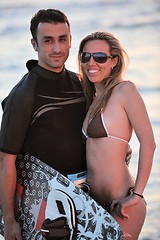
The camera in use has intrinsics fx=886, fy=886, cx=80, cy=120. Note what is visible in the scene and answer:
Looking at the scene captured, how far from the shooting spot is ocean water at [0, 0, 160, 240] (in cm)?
1045

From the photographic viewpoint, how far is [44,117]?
15.4ft

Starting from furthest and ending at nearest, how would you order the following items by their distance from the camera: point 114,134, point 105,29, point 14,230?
point 105,29 < point 14,230 < point 114,134

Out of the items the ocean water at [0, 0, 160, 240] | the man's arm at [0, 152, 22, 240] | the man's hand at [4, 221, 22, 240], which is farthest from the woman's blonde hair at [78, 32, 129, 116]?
the ocean water at [0, 0, 160, 240]

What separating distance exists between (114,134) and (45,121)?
0.38 m

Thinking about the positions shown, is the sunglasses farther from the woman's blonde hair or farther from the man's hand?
the man's hand

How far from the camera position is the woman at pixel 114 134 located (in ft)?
15.1

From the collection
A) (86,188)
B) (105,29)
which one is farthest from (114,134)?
(105,29)

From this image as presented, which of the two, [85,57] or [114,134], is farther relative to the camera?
[85,57]

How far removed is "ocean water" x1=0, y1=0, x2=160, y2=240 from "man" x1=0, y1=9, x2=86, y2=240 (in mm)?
3559

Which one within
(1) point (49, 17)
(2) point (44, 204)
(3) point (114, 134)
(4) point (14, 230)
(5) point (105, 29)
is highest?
(1) point (49, 17)

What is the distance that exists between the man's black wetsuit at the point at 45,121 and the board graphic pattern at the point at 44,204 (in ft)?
0.29

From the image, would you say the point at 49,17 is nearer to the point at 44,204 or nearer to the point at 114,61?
the point at 114,61

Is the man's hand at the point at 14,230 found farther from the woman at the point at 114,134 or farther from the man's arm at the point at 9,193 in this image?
the woman at the point at 114,134

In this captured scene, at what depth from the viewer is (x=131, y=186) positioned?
15.5 feet
